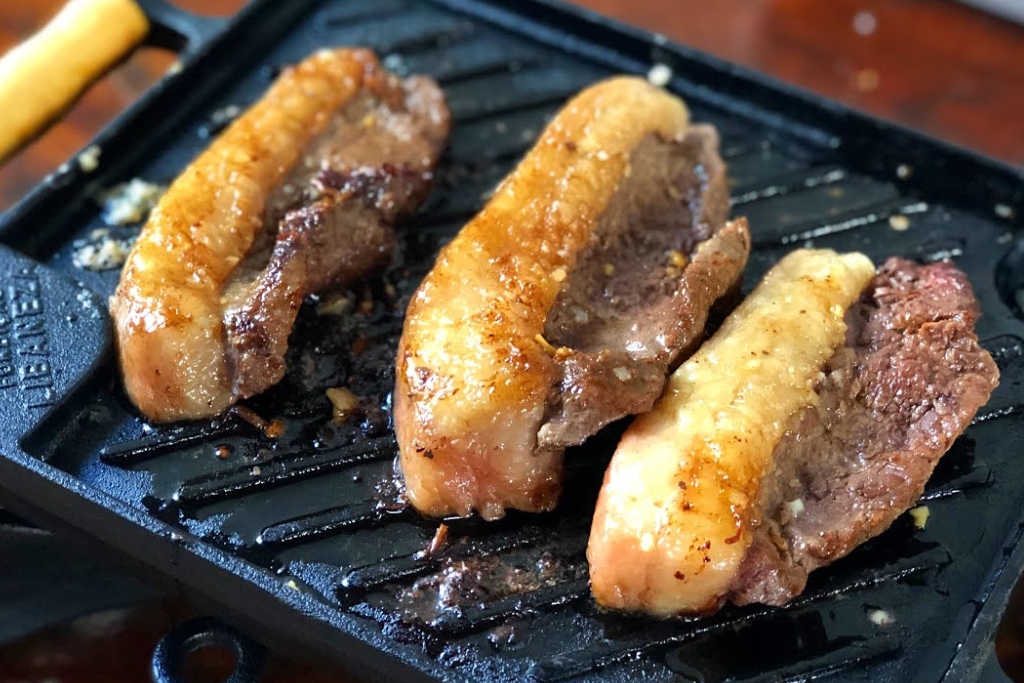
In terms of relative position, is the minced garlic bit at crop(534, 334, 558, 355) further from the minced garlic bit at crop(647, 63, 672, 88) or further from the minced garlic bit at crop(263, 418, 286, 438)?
the minced garlic bit at crop(647, 63, 672, 88)

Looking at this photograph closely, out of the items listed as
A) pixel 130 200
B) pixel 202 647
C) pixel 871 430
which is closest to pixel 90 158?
pixel 130 200

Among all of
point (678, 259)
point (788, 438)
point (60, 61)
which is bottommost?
point (788, 438)

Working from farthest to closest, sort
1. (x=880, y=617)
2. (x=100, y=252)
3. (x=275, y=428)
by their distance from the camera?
(x=100, y=252), (x=275, y=428), (x=880, y=617)

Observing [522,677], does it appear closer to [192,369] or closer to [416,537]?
[416,537]

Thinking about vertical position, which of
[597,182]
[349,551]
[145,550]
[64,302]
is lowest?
[349,551]

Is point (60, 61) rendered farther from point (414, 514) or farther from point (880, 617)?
point (880, 617)

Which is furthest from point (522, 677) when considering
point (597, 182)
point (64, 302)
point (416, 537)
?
point (64, 302)

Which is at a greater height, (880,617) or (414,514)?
(414,514)
